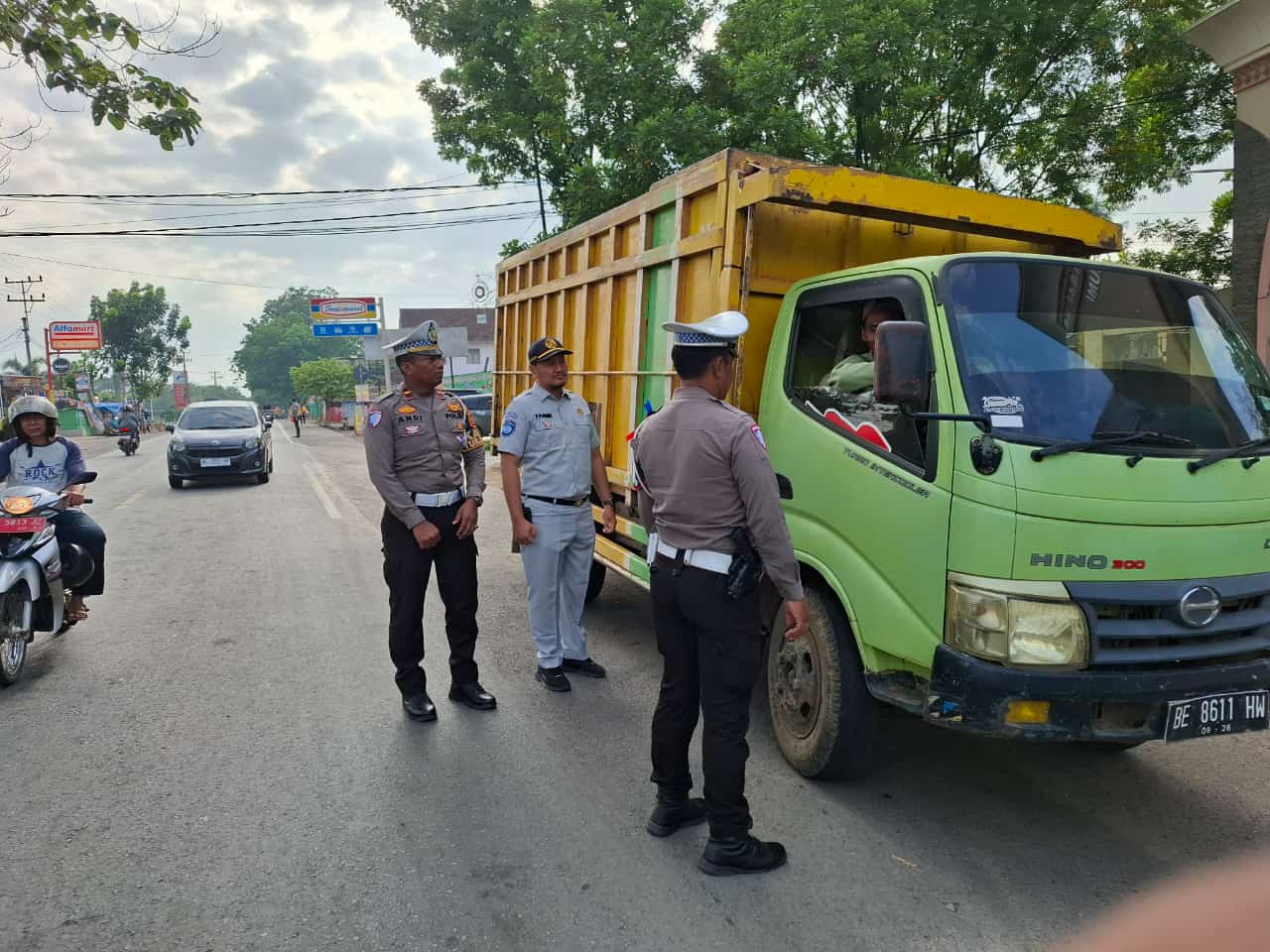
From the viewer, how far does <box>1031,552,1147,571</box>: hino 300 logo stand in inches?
105

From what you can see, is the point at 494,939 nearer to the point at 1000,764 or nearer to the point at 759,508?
the point at 759,508

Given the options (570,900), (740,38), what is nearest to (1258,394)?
(570,900)

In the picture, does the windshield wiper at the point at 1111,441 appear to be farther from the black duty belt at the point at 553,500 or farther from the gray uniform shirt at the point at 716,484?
the black duty belt at the point at 553,500

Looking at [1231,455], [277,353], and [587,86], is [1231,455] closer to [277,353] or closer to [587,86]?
[587,86]

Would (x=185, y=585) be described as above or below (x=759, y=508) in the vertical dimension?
below

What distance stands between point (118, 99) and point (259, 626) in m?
3.38

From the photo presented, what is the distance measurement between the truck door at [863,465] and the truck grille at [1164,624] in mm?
474

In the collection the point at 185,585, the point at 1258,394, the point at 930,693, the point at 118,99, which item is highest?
the point at 118,99

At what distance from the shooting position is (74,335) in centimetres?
5731

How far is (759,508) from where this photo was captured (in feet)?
9.17

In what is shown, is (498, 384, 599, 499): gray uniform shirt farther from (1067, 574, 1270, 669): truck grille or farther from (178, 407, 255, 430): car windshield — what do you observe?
(178, 407, 255, 430): car windshield

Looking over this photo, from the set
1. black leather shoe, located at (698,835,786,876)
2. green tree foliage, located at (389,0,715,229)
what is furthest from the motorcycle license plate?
green tree foliage, located at (389,0,715,229)

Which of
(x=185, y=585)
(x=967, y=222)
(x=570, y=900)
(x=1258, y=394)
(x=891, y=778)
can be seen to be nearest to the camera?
(x=570, y=900)

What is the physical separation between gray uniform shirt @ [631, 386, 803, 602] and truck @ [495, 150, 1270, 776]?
528mm
